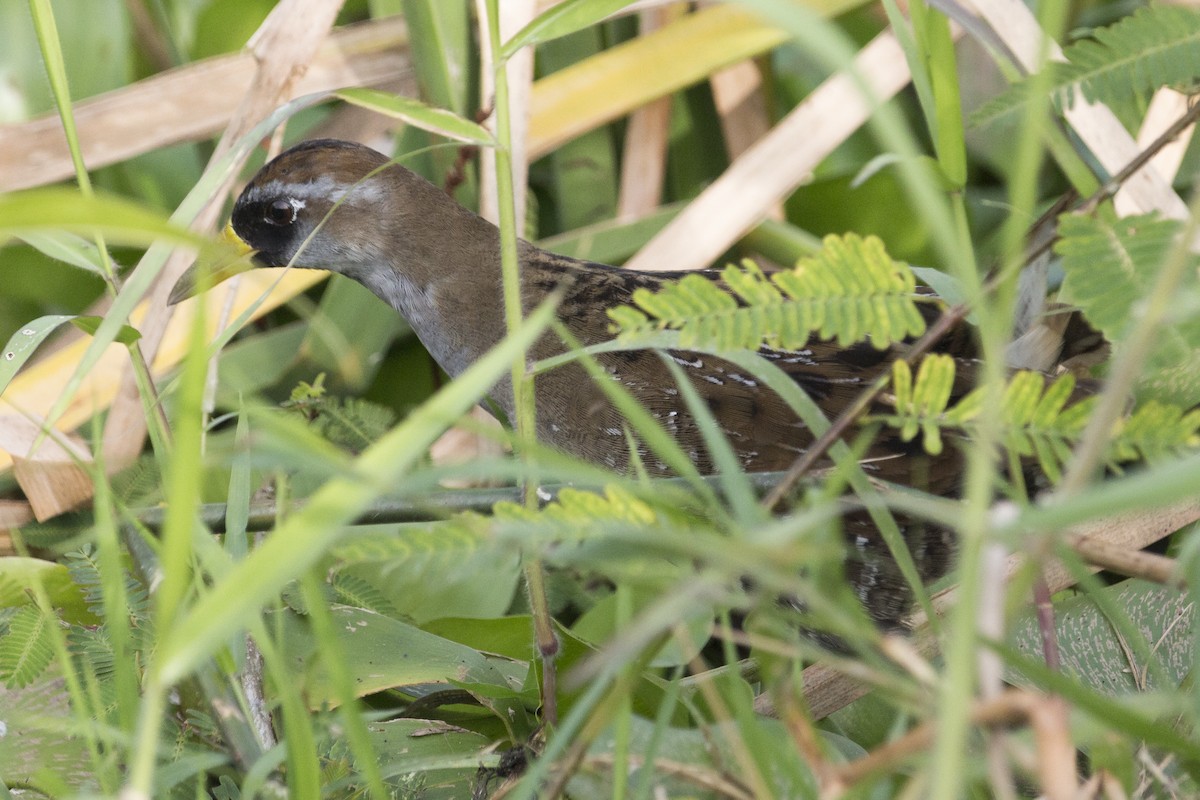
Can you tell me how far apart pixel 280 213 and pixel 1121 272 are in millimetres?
1269

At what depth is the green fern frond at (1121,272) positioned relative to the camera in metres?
0.82

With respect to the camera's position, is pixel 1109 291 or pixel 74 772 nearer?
pixel 1109 291

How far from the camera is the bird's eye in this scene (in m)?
1.78

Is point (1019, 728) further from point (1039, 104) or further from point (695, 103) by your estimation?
point (695, 103)

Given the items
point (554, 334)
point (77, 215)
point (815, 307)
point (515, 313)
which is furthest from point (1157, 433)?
point (554, 334)

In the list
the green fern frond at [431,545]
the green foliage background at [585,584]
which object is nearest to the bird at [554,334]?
the green foliage background at [585,584]

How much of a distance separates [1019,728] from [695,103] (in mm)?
2014

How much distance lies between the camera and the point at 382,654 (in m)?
1.33

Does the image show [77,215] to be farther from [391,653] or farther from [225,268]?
[225,268]

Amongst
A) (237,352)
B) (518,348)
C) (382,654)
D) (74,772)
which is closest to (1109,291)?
(518,348)

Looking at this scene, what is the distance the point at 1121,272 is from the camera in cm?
85

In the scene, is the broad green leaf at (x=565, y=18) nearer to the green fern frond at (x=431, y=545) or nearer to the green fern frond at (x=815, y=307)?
the green fern frond at (x=815, y=307)

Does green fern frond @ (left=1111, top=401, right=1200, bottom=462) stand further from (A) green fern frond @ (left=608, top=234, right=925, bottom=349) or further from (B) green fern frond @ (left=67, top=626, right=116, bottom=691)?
(B) green fern frond @ (left=67, top=626, right=116, bottom=691)

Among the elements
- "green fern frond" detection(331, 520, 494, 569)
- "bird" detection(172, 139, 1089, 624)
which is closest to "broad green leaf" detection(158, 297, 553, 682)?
"green fern frond" detection(331, 520, 494, 569)
